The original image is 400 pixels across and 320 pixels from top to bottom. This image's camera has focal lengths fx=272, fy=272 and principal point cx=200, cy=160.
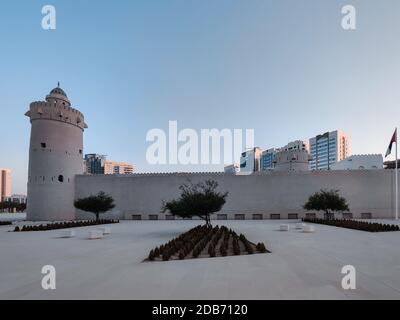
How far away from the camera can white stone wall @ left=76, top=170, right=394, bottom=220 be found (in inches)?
1430

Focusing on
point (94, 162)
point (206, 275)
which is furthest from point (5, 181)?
point (206, 275)

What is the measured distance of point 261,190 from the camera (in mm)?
37031

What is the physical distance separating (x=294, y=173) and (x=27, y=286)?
114 feet

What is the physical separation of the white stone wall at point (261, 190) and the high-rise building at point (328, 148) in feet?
364

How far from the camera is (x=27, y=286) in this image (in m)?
7.36

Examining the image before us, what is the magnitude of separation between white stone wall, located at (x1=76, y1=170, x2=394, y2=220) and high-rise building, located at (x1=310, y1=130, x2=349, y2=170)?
111 metres

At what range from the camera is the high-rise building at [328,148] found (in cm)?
14243

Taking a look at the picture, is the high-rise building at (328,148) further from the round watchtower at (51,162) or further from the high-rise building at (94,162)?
the round watchtower at (51,162)

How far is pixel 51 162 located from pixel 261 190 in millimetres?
28085

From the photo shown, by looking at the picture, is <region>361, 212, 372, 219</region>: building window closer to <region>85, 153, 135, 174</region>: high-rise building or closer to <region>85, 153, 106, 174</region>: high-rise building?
<region>85, 153, 135, 174</region>: high-rise building

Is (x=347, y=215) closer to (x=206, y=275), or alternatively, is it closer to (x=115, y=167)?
(x=206, y=275)

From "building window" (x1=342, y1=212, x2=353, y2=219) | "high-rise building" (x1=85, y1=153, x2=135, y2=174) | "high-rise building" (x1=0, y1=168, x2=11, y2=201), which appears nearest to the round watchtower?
"building window" (x1=342, y1=212, x2=353, y2=219)
